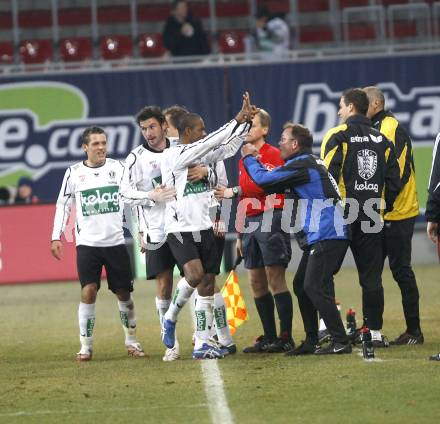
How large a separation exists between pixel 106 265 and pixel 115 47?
A: 11.8 meters

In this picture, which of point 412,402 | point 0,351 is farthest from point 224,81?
point 412,402

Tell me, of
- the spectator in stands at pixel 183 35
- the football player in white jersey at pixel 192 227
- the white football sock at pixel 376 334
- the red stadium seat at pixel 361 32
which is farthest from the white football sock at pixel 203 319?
the red stadium seat at pixel 361 32

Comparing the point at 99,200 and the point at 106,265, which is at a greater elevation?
the point at 99,200

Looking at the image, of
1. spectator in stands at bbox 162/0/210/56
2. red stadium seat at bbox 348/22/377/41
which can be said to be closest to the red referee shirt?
spectator in stands at bbox 162/0/210/56

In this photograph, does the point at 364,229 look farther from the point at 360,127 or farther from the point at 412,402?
the point at 412,402

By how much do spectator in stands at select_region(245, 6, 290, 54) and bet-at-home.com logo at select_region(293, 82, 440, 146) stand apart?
3.89 feet

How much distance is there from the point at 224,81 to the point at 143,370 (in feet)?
35.5

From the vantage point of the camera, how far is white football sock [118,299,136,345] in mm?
10781

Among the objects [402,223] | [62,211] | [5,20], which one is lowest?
→ [402,223]

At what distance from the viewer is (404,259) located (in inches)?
424

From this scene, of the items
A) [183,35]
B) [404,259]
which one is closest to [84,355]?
[404,259]

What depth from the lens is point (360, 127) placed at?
1012 centimetres

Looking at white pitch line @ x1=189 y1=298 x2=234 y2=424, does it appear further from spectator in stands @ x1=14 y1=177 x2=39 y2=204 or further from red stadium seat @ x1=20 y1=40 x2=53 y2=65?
red stadium seat @ x1=20 y1=40 x2=53 y2=65

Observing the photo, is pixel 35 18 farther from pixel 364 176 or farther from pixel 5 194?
pixel 364 176
